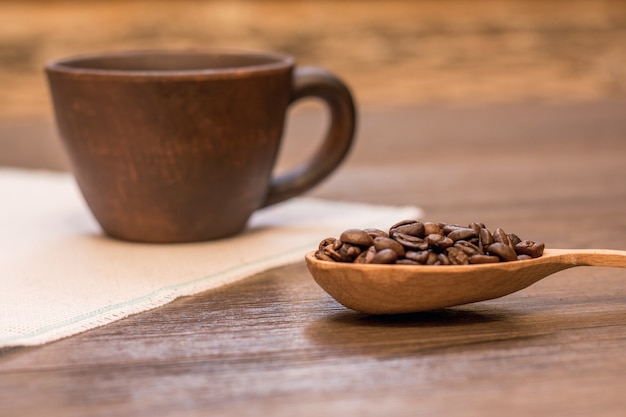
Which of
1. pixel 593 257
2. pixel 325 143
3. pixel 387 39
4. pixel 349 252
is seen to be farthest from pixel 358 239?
pixel 387 39

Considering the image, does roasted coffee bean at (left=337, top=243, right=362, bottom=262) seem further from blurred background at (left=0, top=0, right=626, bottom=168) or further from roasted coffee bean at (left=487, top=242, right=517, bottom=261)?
blurred background at (left=0, top=0, right=626, bottom=168)

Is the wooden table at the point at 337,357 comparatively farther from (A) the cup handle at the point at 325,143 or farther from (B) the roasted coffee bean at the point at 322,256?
(A) the cup handle at the point at 325,143

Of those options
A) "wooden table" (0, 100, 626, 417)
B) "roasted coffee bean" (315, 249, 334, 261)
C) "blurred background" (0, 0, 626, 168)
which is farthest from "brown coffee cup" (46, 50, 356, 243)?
"blurred background" (0, 0, 626, 168)

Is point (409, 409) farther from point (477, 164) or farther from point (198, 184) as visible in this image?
point (477, 164)

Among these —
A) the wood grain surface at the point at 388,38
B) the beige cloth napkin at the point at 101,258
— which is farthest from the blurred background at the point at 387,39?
the beige cloth napkin at the point at 101,258

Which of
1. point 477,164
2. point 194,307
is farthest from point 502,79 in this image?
point 194,307

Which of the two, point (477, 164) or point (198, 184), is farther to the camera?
point (477, 164)

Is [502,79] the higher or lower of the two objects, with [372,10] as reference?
lower

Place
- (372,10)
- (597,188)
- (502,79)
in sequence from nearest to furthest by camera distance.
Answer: (597,188)
(502,79)
(372,10)
